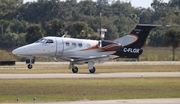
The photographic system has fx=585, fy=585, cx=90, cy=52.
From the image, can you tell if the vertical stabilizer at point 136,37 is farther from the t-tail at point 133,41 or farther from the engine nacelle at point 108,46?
the engine nacelle at point 108,46

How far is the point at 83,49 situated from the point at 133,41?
15.2 ft

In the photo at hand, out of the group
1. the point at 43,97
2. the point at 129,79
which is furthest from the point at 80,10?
the point at 43,97

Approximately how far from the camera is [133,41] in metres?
52.3

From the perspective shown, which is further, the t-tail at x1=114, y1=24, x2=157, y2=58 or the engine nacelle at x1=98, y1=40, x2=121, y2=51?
the t-tail at x1=114, y1=24, x2=157, y2=58

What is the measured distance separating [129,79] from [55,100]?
13.5 m

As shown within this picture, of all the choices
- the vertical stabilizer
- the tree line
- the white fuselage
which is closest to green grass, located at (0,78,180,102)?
the white fuselage

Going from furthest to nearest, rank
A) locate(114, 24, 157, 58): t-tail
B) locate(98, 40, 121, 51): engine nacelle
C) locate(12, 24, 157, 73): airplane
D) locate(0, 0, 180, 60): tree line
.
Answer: locate(0, 0, 180, 60): tree line
locate(114, 24, 157, 58): t-tail
locate(98, 40, 121, 51): engine nacelle
locate(12, 24, 157, 73): airplane

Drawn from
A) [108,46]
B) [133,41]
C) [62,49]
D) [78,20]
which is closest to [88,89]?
[62,49]

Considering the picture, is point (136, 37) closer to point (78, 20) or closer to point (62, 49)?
point (62, 49)

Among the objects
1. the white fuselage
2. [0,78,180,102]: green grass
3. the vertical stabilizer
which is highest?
the vertical stabilizer

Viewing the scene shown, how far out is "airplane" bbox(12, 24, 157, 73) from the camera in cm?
5028

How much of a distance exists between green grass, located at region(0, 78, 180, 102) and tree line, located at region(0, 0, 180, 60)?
115 ft

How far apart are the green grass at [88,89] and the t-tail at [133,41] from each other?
9.89 metres

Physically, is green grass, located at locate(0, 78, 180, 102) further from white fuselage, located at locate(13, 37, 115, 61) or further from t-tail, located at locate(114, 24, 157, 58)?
t-tail, located at locate(114, 24, 157, 58)
